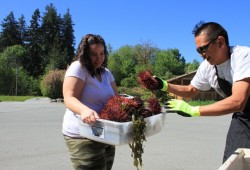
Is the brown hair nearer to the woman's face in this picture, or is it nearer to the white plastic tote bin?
the woman's face

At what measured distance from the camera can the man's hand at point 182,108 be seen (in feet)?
10.8

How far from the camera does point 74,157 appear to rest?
3564mm

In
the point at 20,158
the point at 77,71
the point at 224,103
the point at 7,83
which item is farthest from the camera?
the point at 7,83

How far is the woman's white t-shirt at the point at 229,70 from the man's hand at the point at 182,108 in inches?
16.9

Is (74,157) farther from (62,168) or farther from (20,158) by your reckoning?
(20,158)

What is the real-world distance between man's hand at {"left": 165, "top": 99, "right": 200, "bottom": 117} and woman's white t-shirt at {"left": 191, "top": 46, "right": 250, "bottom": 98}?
16.9 inches

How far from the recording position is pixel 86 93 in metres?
3.56

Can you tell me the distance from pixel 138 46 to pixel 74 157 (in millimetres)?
95541

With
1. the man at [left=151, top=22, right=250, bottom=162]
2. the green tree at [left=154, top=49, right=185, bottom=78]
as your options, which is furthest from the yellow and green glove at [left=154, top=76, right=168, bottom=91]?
the green tree at [left=154, top=49, right=185, bottom=78]

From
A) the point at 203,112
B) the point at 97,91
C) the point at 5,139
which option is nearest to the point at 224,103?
the point at 203,112

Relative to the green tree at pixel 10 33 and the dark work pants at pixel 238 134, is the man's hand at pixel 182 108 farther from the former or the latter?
the green tree at pixel 10 33

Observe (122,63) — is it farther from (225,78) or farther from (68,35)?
(225,78)

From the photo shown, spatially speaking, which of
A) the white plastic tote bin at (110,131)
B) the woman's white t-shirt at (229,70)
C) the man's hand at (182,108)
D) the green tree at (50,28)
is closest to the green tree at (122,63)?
the green tree at (50,28)

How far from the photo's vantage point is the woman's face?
3.50 m
